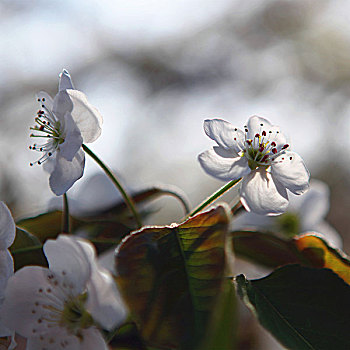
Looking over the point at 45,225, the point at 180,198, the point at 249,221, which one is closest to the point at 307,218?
the point at 249,221

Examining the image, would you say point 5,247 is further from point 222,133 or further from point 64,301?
point 222,133

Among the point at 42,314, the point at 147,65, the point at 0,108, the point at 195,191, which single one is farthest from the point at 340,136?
the point at 42,314

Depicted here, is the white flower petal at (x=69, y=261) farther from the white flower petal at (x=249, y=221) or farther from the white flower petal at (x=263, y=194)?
the white flower petal at (x=249, y=221)

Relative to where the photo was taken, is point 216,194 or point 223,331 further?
point 216,194

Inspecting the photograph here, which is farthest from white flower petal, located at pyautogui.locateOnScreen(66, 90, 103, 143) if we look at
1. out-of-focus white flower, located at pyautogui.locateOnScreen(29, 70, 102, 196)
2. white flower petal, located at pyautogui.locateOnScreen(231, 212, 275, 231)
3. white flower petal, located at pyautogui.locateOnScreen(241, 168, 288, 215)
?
white flower petal, located at pyautogui.locateOnScreen(231, 212, 275, 231)

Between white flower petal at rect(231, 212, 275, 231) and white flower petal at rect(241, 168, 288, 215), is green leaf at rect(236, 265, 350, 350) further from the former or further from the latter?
white flower petal at rect(231, 212, 275, 231)

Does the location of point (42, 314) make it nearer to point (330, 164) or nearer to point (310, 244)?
point (310, 244)
